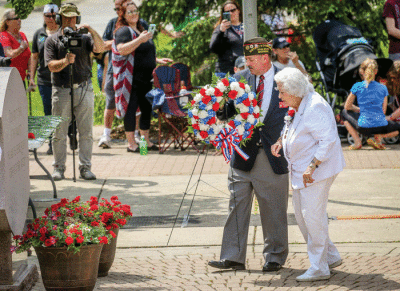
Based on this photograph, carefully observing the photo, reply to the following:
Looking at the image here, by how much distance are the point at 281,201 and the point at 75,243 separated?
6.11 ft

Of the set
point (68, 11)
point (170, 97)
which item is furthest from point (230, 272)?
point (170, 97)

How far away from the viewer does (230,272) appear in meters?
6.24

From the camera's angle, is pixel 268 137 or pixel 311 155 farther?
pixel 268 137

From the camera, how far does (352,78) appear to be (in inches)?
501

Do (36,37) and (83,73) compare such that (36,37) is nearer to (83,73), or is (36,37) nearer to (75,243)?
(83,73)

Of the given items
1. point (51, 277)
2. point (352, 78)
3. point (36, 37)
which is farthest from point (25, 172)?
A: point (352, 78)

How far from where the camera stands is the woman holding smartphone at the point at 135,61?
1200cm

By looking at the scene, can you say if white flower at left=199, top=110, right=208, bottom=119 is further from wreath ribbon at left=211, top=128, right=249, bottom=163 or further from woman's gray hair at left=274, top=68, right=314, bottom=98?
woman's gray hair at left=274, top=68, right=314, bottom=98

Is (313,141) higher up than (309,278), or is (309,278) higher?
(313,141)

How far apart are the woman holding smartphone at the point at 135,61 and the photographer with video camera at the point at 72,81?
196 cm

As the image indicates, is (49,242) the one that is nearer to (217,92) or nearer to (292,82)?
(217,92)

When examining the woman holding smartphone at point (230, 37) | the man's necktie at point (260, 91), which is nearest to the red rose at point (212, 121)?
the man's necktie at point (260, 91)

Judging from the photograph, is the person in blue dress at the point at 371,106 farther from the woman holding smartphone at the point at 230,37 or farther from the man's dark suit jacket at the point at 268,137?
the man's dark suit jacket at the point at 268,137

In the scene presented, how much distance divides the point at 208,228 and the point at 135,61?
543 centimetres
